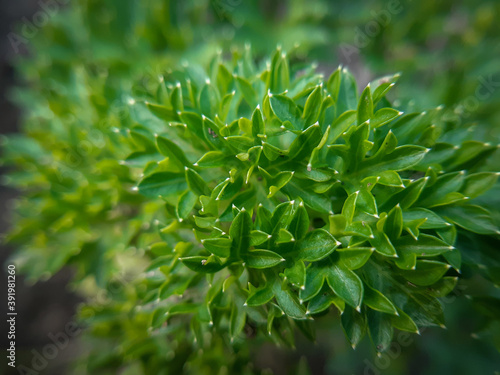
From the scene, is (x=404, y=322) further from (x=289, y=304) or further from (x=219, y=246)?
(x=219, y=246)

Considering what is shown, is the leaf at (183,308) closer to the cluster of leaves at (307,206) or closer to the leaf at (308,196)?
the cluster of leaves at (307,206)

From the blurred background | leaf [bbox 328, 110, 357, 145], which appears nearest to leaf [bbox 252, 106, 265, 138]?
leaf [bbox 328, 110, 357, 145]

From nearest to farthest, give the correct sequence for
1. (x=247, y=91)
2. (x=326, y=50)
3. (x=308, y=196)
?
(x=308, y=196), (x=247, y=91), (x=326, y=50)

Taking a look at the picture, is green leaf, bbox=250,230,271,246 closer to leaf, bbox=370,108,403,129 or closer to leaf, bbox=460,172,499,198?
leaf, bbox=370,108,403,129

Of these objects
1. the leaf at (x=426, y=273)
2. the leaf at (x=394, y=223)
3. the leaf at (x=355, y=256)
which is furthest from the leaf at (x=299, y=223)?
the leaf at (x=426, y=273)

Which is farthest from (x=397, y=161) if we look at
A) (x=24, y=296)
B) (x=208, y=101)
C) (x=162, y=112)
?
(x=24, y=296)

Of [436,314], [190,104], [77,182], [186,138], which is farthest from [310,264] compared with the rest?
[77,182]
